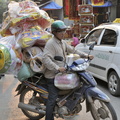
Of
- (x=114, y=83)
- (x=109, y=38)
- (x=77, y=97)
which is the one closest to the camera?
(x=77, y=97)

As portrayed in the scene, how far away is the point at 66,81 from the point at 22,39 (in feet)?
4.18

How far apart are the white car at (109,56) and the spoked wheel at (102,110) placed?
7.05 feet

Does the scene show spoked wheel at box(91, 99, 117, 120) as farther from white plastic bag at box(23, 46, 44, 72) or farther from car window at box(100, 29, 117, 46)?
car window at box(100, 29, 117, 46)

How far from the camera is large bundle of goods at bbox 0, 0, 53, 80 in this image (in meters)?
3.50

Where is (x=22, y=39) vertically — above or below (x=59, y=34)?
below

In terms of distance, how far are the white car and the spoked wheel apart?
215cm

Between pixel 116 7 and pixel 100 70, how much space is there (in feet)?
39.2

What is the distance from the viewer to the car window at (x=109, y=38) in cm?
541

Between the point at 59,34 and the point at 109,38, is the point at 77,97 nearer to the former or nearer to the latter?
the point at 59,34

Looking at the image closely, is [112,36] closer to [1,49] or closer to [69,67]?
[69,67]

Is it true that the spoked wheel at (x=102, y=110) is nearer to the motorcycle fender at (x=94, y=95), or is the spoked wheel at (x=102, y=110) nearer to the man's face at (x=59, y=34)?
the motorcycle fender at (x=94, y=95)

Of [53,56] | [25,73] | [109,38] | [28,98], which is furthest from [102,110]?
[109,38]

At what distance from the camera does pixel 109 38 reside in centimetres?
566

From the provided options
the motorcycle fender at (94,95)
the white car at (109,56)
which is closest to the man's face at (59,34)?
the motorcycle fender at (94,95)
